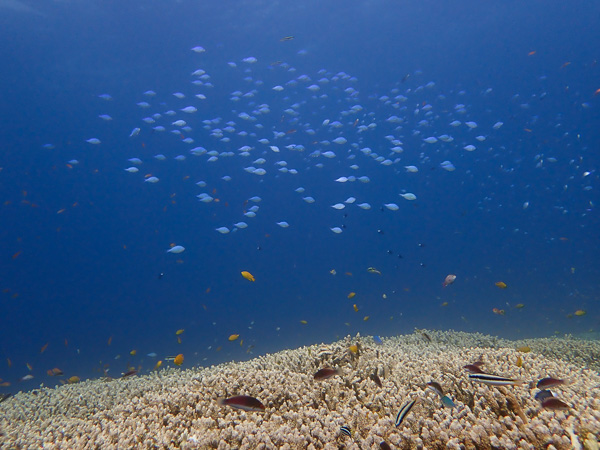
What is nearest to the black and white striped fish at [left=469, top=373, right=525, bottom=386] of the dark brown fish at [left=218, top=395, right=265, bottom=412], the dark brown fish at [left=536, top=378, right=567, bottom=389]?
the dark brown fish at [left=536, top=378, right=567, bottom=389]

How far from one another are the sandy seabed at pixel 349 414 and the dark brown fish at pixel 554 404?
0.11 metres

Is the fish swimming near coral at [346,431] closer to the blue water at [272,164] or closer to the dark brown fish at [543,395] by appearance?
the dark brown fish at [543,395]

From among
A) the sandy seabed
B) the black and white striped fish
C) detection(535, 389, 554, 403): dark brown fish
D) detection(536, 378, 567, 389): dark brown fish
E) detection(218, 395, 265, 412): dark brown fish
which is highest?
the black and white striped fish

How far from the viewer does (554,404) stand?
3158 millimetres

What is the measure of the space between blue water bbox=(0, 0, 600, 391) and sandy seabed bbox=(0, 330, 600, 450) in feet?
45.2

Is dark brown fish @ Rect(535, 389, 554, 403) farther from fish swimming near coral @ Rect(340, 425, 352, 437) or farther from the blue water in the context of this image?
the blue water

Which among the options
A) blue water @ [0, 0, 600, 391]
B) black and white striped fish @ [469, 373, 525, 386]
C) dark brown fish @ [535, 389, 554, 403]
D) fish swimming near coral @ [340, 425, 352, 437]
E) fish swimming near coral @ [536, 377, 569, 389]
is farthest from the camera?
blue water @ [0, 0, 600, 391]

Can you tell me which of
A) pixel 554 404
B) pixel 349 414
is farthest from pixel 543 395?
pixel 349 414

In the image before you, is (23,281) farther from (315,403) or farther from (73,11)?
(315,403)

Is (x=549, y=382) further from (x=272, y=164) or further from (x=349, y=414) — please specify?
(x=272, y=164)

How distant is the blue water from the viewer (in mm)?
32156

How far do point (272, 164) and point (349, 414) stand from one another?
5681 centimetres

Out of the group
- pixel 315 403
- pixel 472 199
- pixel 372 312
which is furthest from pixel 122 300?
pixel 472 199

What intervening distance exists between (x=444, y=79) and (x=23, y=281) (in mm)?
67416
